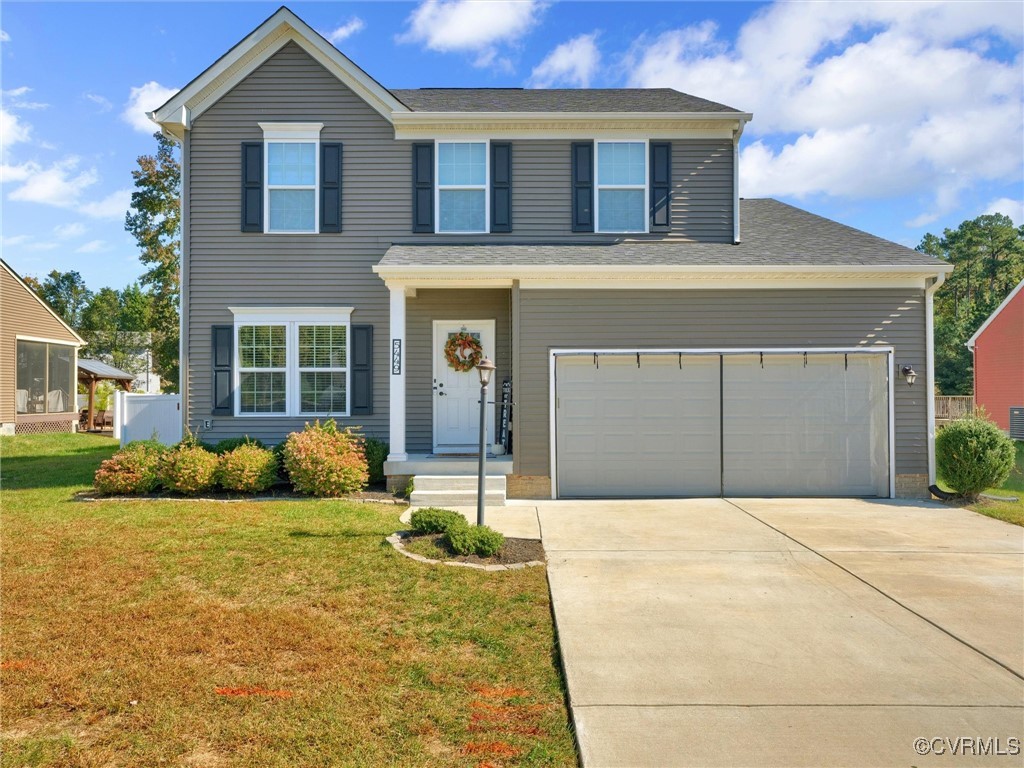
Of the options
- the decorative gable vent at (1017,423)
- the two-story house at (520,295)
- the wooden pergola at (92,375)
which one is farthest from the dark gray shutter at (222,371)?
the decorative gable vent at (1017,423)

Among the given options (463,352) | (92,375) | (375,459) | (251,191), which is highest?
(251,191)

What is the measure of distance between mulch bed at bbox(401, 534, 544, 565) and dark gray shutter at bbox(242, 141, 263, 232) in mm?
6870

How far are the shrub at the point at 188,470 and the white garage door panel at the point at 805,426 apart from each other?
775cm

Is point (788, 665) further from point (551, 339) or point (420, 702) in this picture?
point (551, 339)

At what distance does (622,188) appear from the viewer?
10.6m

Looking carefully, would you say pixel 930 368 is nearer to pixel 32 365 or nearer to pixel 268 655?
pixel 268 655

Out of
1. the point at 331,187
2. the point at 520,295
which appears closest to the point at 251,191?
the point at 331,187

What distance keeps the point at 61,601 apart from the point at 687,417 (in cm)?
787

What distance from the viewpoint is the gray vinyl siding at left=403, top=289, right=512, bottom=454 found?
34.2 ft

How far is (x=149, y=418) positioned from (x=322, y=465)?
7101mm

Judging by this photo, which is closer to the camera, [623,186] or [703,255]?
[703,255]

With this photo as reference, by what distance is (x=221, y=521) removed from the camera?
711cm

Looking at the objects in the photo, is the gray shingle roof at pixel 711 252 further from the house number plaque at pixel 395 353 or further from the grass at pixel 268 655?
the grass at pixel 268 655

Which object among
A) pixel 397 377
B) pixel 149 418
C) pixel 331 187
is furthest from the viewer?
pixel 149 418
